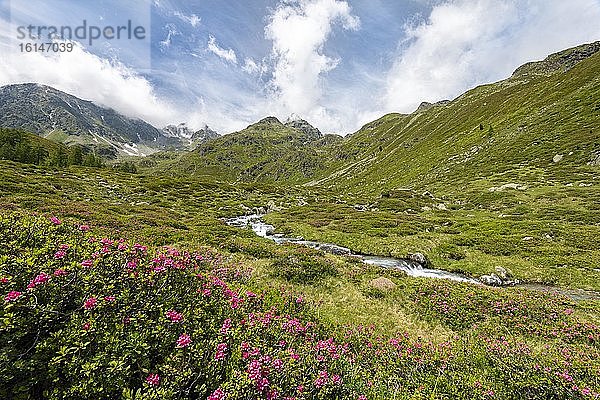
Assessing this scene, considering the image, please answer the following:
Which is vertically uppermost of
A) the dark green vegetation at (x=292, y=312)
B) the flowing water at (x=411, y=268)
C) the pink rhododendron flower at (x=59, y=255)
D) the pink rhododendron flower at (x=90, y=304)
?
the pink rhododendron flower at (x=59, y=255)

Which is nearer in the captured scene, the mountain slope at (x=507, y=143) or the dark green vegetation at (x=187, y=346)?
the dark green vegetation at (x=187, y=346)

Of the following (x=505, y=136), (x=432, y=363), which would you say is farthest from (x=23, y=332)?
(x=505, y=136)

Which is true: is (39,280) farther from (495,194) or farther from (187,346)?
(495,194)

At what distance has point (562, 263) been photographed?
86.1ft

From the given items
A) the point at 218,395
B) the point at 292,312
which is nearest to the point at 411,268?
the point at 292,312

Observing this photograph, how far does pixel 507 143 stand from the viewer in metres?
96.3

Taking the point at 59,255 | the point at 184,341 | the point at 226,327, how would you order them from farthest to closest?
the point at 226,327 < the point at 59,255 < the point at 184,341

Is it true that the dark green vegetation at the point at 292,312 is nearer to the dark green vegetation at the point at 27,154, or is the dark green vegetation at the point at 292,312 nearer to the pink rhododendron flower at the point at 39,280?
the pink rhododendron flower at the point at 39,280

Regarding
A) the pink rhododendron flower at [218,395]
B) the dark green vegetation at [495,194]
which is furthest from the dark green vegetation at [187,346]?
the dark green vegetation at [495,194]

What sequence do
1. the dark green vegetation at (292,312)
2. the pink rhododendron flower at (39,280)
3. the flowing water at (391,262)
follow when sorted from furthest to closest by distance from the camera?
the flowing water at (391,262), the pink rhododendron flower at (39,280), the dark green vegetation at (292,312)

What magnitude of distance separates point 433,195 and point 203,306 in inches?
3148

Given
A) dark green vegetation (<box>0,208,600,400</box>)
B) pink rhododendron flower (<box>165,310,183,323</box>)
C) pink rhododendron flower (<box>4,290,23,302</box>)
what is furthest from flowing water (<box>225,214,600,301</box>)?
pink rhododendron flower (<box>4,290,23,302</box>)

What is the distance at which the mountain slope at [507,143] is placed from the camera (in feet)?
246

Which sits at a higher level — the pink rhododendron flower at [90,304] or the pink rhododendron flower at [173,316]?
the pink rhododendron flower at [90,304]
